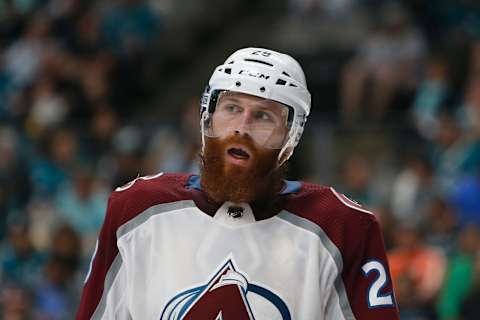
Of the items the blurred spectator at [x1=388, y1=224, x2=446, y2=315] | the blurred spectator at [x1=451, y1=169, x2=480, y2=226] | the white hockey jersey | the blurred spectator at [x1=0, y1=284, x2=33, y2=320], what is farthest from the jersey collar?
the blurred spectator at [x1=451, y1=169, x2=480, y2=226]

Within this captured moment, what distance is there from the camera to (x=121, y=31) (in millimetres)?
12062

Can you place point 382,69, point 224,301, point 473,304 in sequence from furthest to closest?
1. point 382,69
2. point 473,304
3. point 224,301

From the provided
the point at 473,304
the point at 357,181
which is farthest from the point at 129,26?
the point at 473,304

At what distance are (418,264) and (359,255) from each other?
13.8ft

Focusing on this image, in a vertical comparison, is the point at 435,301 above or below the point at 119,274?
below

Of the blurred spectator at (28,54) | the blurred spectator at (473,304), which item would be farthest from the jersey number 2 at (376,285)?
the blurred spectator at (28,54)

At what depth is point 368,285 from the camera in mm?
3691

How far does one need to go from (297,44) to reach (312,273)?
8020 mm

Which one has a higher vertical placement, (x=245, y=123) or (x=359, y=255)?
(x=245, y=123)

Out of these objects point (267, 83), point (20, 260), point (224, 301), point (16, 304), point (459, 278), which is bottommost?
point (20, 260)

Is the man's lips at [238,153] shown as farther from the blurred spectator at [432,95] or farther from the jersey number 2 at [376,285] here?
the blurred spectator at [432,95]

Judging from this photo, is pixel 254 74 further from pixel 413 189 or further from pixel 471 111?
pixel 471 111

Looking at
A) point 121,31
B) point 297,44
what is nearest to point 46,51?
point 121,31

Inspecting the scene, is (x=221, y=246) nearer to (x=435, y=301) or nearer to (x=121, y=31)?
(x=435, y=301)
